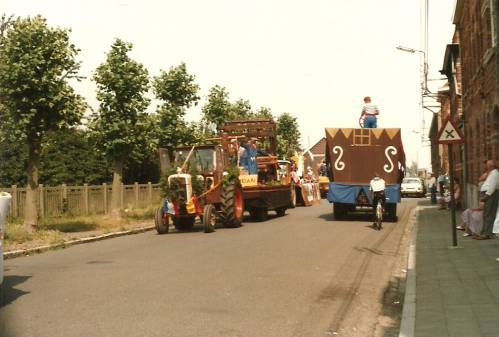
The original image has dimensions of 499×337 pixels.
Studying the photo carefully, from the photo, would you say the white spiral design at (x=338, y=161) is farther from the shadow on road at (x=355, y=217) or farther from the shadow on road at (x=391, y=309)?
the shadow on road at (x=391, y=309)

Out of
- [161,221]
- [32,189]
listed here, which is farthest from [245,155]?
[32,189]

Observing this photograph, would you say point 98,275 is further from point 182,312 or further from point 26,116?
point 26,116

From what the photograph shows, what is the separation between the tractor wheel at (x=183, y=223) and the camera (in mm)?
20355

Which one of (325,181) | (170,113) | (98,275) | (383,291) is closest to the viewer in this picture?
(383,291)

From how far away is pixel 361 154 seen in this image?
21984 millimetres

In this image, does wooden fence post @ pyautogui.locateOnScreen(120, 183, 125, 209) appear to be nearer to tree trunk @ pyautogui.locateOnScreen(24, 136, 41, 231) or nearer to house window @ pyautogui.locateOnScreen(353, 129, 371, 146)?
tree trunk @ pyautogui.locateOnScreen(24, 136, 41, 231)

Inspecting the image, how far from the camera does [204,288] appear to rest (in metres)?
8.98

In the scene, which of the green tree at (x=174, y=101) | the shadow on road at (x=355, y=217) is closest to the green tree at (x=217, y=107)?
the green tree at (x=174, y=101)

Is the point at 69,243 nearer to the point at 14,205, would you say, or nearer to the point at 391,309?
the point at 14,205

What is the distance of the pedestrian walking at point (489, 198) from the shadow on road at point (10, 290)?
362 inches

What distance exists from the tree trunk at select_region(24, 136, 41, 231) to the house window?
1024 centimetres

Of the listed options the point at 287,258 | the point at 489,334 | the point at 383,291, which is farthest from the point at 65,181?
the point at 489,334

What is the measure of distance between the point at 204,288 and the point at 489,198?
304 inches

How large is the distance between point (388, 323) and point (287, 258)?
5159 mm
